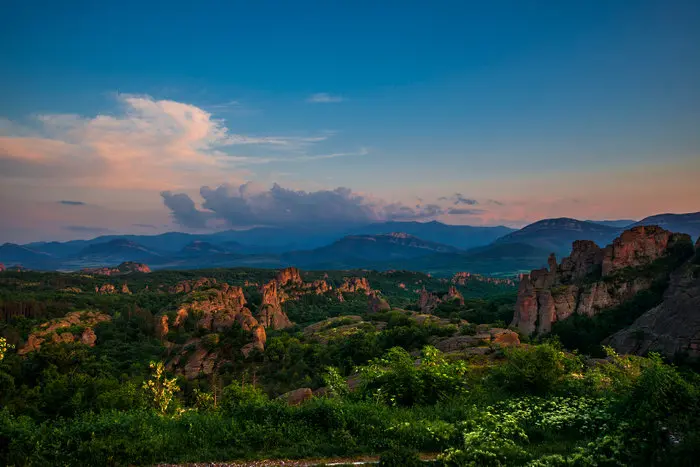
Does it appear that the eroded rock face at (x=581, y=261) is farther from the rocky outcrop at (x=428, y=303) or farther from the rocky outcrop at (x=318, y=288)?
the rocky outcrop at (x=318, y=288)

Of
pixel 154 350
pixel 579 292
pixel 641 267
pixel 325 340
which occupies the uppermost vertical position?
pixel 641 267

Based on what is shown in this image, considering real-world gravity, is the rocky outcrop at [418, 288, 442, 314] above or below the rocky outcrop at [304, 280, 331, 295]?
above

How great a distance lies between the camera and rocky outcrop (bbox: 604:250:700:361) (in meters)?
48.1

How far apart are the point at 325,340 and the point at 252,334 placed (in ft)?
43.3

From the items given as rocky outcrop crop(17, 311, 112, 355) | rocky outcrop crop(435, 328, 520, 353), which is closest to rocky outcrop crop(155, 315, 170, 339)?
rocky outcrop crop(17, 311, 112, 355)

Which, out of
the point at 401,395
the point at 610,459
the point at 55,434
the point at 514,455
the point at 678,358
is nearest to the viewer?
the point at 610,459

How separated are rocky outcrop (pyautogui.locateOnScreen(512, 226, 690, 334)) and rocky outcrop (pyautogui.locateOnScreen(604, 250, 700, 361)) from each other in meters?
12.3

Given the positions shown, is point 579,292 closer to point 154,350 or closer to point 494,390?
point 494,390

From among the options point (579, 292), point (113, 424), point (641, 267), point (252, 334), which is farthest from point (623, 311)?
point (113, 424)

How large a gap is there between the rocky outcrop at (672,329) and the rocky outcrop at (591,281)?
1232cm

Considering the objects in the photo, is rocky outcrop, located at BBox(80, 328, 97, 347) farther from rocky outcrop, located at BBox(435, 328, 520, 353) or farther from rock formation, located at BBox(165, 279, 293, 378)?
rocky outcrop, located at BBox(435, 328, 520, 353)

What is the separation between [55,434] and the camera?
38.8 ft

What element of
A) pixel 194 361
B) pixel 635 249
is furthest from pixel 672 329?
pixel 194 361

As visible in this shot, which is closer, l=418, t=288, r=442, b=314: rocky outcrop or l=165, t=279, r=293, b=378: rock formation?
l=165, t=279, r=293, b=378: rock formation
